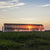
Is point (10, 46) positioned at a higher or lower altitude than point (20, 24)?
lower

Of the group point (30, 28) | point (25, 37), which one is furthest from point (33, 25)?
point (25, 37)

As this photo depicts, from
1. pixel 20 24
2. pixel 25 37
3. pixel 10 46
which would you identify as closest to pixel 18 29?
pixel 20 24

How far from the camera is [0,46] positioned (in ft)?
67.1

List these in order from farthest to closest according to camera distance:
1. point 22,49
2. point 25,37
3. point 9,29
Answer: point 9,29 → point 25,37 → point 22,49

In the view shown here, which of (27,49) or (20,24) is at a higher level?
(20,24)

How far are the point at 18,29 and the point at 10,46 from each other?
45.4 metres

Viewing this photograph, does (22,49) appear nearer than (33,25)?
Yes

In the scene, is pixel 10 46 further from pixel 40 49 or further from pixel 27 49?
pixel 40 49

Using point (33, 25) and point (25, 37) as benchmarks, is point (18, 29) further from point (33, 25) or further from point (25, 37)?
point (25, 37)

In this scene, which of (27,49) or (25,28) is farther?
(25,28)

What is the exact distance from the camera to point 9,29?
64562mm

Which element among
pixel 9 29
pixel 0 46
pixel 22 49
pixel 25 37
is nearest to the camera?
pixel 22 49

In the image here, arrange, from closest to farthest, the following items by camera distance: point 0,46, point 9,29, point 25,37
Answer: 1. point 0,46
2. point 25,37
3. point 9,29

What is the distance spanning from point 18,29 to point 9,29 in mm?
4172
